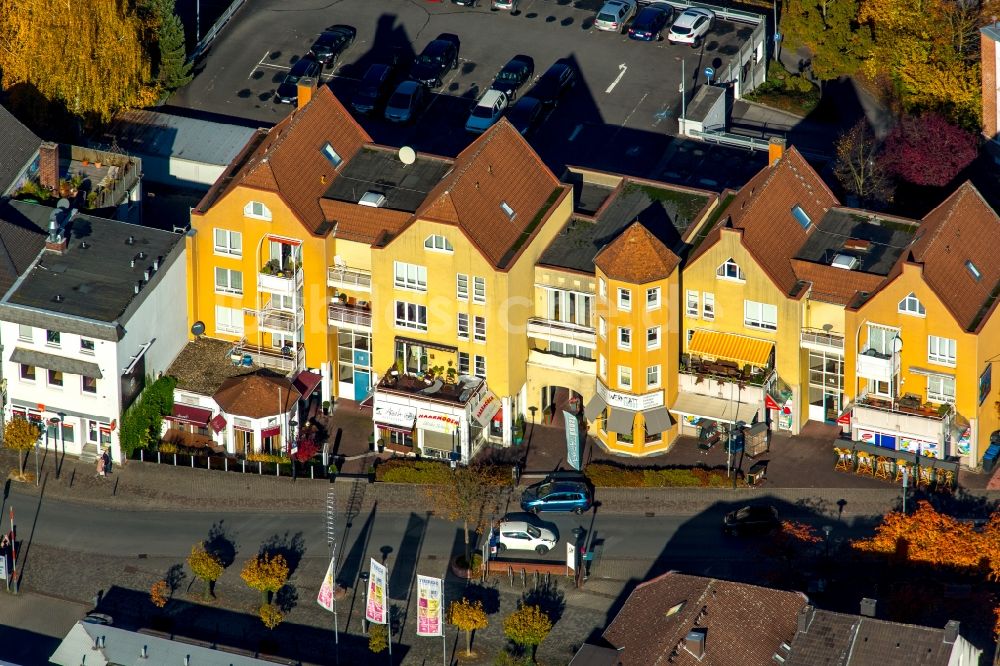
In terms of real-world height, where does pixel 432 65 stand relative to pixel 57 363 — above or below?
above

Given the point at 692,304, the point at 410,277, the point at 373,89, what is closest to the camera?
the point at 692,304

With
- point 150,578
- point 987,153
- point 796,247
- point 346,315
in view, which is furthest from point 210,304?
point 987,153

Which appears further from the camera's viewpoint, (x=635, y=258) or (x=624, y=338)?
(x=624, y=338)

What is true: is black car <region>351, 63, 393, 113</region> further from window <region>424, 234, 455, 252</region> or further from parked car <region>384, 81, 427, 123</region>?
window <region>424, 234, 455, 252</region>

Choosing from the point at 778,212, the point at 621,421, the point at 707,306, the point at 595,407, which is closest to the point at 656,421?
the point at 621,421

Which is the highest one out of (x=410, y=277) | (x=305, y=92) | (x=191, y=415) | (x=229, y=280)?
(x=305, y=92)

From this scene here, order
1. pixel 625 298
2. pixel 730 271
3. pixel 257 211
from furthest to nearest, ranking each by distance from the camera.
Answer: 1. pixel 257 211
2. pixel 730 271
3. pixel 625 298

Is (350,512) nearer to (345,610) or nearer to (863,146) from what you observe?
(345,610)

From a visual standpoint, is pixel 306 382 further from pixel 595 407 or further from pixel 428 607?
pixel 428 607

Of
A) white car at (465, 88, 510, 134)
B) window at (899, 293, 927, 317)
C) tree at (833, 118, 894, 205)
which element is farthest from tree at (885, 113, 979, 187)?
white car at (465, 88, 510, 134)

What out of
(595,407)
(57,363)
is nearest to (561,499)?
(595,407)
